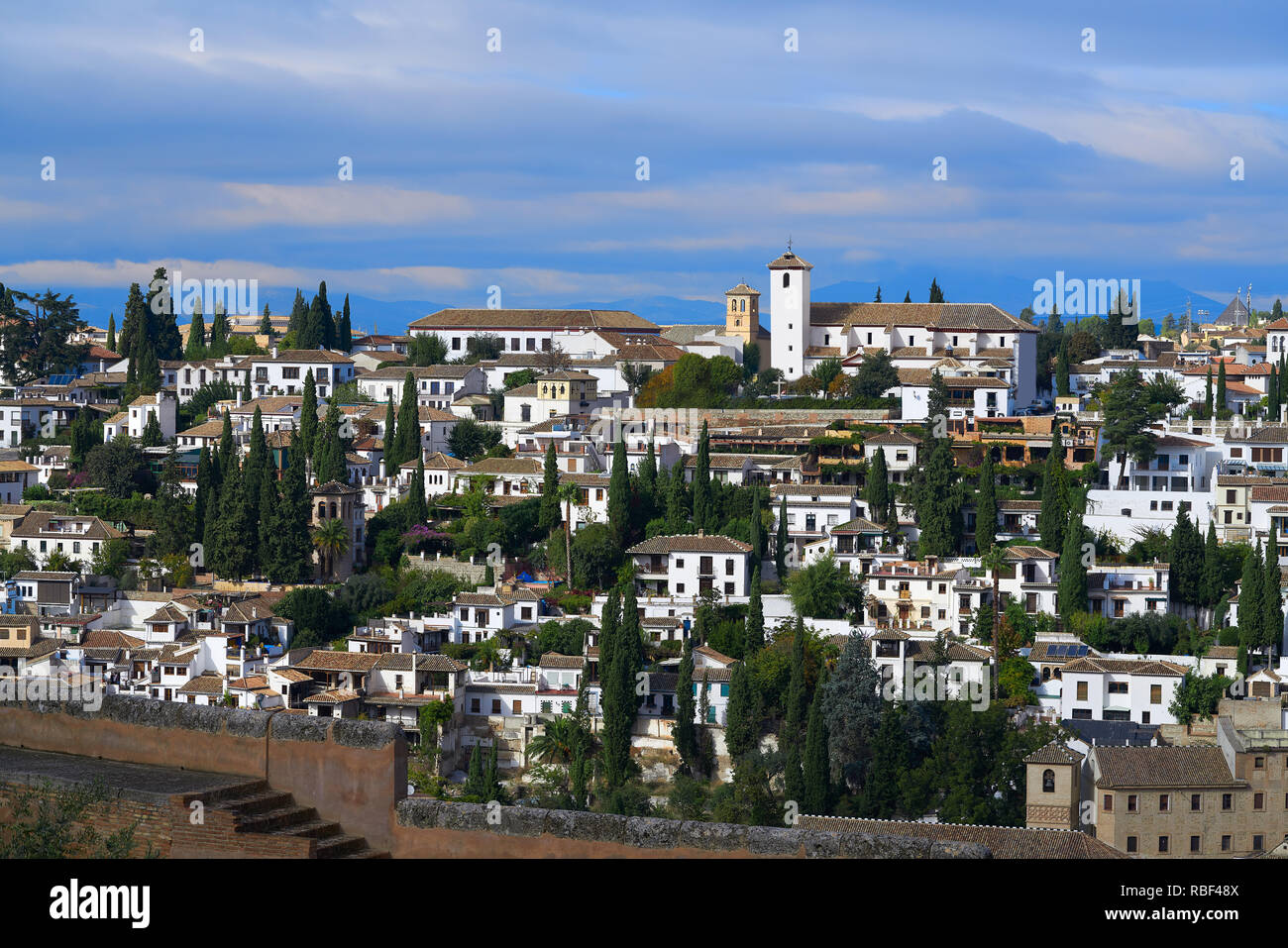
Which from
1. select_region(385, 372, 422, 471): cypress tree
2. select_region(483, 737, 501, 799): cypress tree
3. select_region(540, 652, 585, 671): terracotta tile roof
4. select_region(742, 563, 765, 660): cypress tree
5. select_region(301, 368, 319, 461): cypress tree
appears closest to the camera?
select_region(483, 737, 501, 799): cypress tree

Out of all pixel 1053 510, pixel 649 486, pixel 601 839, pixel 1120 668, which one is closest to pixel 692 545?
pixel 649 486

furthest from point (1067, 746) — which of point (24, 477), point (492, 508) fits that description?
point (24, 477)

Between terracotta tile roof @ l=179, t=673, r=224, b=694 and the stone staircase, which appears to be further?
terracotta tile roof @ l=179, t=673, r=224, b=694

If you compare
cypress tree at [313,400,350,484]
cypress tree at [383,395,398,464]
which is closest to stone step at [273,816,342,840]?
cypress tree at [313,400,350,484]

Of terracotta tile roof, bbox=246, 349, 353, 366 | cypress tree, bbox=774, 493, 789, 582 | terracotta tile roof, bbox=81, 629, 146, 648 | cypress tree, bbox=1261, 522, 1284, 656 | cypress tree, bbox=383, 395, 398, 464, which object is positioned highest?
terracotta tile roof, bbox=246, 349, 353, 366

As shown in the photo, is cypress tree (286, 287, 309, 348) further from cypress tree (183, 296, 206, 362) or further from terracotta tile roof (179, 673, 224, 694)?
terracotta tile roof (179, 673, 224, 694)
